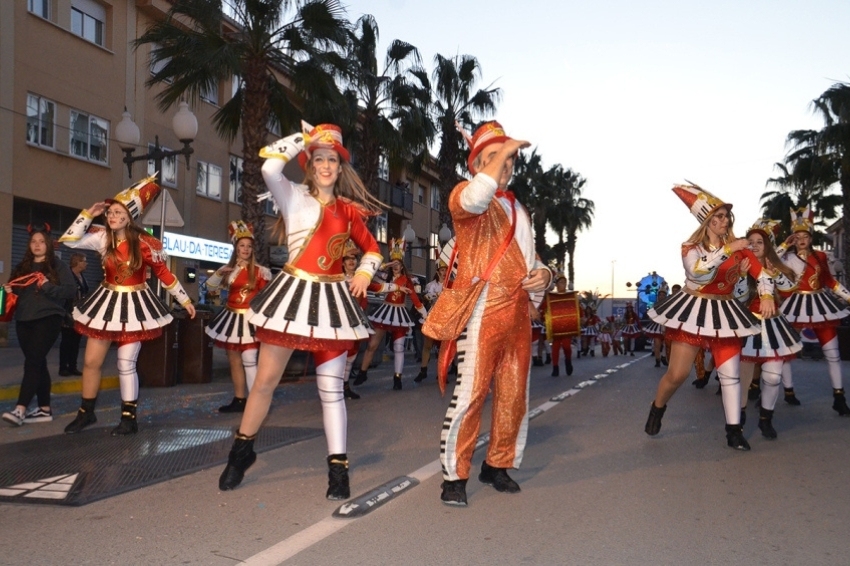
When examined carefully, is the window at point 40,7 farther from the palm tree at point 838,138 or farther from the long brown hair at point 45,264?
the palm tree at point 838,138

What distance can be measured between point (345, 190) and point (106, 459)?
259cm

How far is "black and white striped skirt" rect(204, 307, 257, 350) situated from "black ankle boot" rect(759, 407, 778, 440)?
480 centimetres

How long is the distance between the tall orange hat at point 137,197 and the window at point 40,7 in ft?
52.8

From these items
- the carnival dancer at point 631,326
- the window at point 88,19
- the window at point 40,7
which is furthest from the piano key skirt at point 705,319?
the carnival dancer at point 631,326

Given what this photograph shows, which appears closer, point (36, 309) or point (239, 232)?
point (36, 309)

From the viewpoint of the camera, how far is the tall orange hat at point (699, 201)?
289 inches

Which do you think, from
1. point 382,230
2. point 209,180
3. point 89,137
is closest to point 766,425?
point 89,137

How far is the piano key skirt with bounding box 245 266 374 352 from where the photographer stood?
524 cm

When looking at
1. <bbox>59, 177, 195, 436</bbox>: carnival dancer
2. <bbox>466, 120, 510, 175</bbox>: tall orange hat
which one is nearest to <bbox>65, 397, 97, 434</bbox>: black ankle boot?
<bbox>59, 177, 195, 436</bbox>: carnival dancer

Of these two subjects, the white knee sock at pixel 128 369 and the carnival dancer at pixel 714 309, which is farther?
the white knee sock at pixel 128 369

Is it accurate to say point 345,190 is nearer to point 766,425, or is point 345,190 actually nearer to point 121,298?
point 121,298

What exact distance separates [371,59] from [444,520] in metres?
25.6

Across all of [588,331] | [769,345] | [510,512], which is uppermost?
[769,345]

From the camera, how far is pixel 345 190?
569cm
